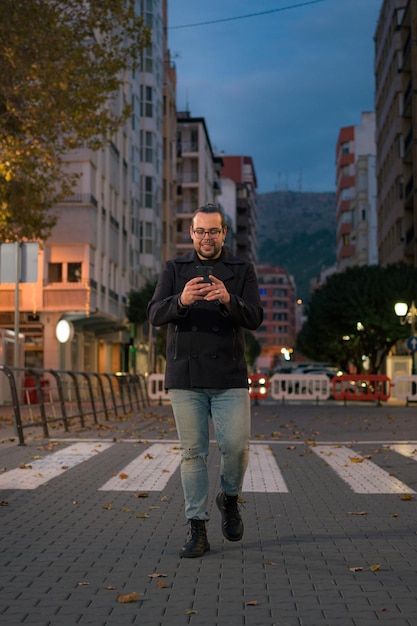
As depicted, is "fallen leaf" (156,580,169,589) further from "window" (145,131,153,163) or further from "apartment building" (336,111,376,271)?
"apartment building" (336,111,376,271)

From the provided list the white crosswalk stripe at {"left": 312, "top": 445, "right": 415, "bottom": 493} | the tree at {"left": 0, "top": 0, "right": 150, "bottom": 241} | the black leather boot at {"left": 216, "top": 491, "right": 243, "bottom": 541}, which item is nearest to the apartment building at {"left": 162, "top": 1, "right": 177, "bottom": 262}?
the tree at {"left": 0, "top": 0, "right": 150, "bottom": 241}

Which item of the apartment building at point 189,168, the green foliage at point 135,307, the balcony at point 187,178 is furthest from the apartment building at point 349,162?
the green foliage at point 135,307

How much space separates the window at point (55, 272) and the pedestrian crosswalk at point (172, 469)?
3091 cm

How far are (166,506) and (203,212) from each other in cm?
328

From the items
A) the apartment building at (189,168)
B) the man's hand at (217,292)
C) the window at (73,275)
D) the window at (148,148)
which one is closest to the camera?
the man's hand at (217,292)

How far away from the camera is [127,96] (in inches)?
2516

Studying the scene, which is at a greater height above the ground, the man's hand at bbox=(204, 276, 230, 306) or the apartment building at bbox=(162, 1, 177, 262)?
the apartment building at bbox=(162, 1, 177, 262)

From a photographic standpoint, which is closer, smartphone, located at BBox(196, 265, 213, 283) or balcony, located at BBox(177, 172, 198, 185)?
smartphone, located at BBox(196, 265, 213, 283)

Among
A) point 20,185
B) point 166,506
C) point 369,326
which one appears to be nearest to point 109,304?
point 369,326

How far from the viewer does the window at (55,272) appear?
47188 mm

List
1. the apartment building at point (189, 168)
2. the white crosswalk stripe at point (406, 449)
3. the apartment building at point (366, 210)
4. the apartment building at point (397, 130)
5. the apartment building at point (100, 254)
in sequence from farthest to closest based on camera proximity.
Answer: the apartment building at point (189, 168) → the apartment building at point (366, 210) → the apartment building at point (397, 130) → the apartment building at point (100, 254) → the white crosswalk stripe at point (406, 449)

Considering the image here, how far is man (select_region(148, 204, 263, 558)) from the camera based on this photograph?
22.2ft

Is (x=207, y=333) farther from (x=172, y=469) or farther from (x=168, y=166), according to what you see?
(x=168, y=166)

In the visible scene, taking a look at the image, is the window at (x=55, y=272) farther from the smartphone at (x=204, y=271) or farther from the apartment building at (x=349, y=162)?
the apartment building at (x=349, y=162)
